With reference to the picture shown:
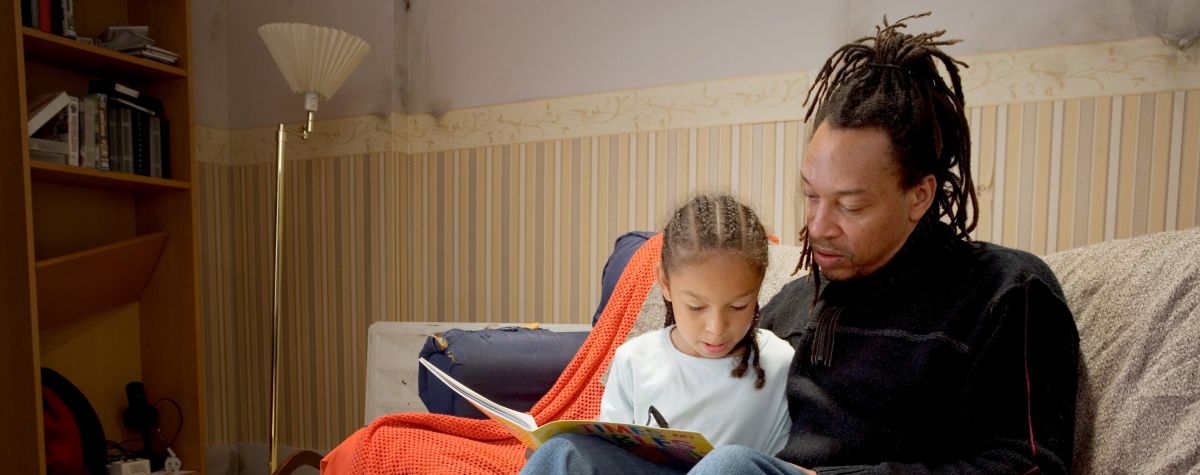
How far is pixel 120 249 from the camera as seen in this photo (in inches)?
88.1

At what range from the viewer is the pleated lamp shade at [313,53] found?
86.0 inches

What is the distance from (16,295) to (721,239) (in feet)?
6.21

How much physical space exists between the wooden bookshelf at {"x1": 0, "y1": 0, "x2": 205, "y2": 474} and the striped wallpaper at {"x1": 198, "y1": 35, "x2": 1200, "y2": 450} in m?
0.21

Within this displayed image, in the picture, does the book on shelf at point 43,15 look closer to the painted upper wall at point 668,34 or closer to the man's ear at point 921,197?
the painted upper wall at point 668,34

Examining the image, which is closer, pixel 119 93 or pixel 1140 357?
pixel 1140 357

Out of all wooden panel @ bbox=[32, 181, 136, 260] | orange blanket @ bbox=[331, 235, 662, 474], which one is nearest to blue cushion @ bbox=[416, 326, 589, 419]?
orange blanket @ bbox=[331, 235, 662, 474]

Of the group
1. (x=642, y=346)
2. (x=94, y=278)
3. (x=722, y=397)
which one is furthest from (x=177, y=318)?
(x=722, y=397)

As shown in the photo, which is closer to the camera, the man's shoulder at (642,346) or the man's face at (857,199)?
the man's face at (857,199)

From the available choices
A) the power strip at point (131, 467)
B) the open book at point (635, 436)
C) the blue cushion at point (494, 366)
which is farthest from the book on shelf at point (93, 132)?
the open book at point (635, 436)

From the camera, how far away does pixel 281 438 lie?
9.41 ft

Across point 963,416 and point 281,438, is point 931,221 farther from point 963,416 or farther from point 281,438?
point 281,438

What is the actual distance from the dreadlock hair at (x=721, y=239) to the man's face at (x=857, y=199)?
0.28 feet

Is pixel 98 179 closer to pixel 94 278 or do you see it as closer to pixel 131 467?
pixel 94 278

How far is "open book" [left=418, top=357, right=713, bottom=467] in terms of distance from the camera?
83 cm
